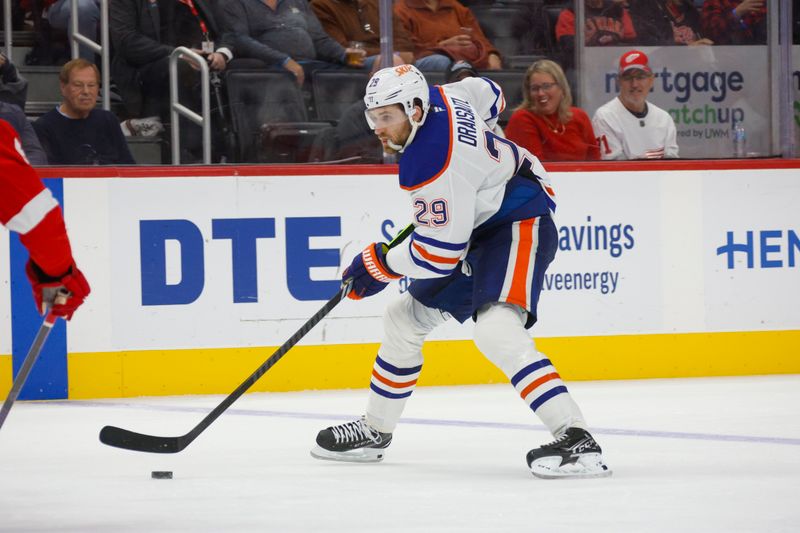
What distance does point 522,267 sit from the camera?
349 cm

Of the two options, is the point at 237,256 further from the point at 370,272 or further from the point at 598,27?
the point at 598,27

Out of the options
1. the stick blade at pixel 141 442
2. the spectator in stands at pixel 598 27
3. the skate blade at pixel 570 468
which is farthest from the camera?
the spectator in stands at pixel 598 27

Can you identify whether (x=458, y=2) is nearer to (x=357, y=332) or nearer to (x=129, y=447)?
Answer: (x=357, y=332)

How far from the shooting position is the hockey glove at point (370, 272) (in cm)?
352

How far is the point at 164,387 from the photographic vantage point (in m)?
5.12

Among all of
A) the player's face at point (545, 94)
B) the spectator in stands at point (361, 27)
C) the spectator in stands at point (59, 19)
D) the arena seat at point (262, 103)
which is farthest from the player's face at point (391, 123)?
the spectator in stands at point (59, 19)

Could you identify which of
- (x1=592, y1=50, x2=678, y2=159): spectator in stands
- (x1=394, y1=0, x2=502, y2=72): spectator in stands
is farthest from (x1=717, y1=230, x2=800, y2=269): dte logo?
(x1=394, y1=0, x2=502, y2=72): spectator in stands

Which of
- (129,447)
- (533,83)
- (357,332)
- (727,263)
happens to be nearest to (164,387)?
(357,332)

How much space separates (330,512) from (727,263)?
122 inches

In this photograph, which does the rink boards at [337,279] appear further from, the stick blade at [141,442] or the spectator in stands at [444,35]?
the stick blade at [141,442]

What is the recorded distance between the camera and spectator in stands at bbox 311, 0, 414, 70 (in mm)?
5488

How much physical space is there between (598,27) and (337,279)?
1.64m

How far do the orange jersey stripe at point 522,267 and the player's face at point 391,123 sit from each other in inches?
15.8

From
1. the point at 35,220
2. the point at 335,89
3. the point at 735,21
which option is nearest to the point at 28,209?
the point at 35,220
